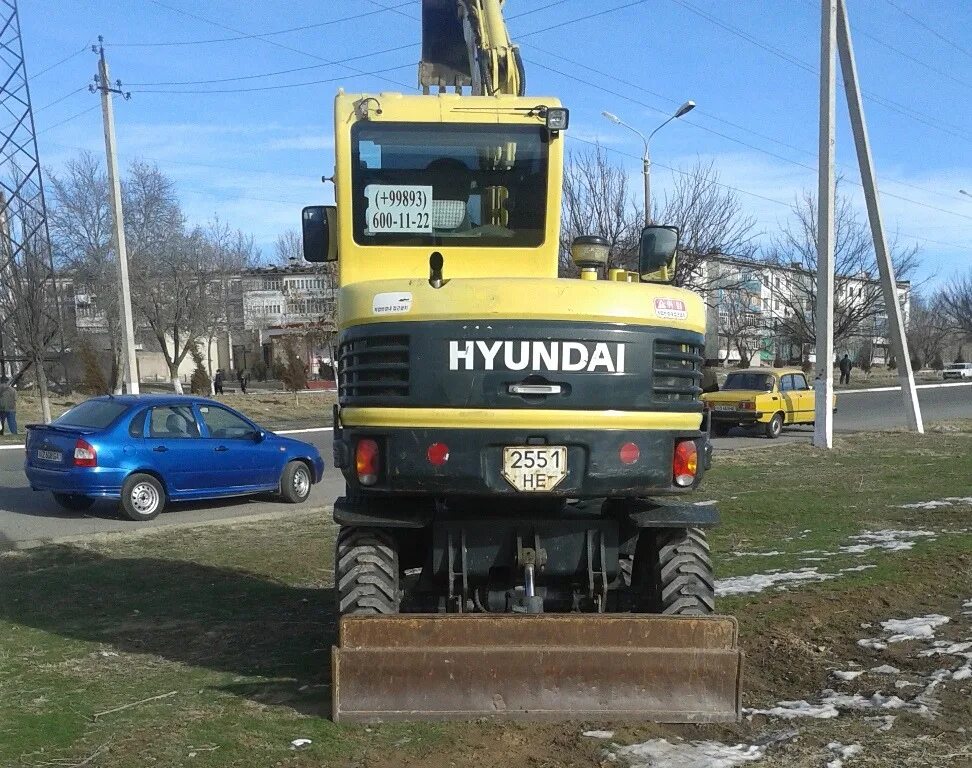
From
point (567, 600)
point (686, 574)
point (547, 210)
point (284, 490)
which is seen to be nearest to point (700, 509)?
point (686, 574)

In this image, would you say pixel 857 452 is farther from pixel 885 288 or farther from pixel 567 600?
pixel 567 600

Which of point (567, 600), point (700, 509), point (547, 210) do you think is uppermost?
point (547, 210)

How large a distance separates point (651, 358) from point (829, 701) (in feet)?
6.64

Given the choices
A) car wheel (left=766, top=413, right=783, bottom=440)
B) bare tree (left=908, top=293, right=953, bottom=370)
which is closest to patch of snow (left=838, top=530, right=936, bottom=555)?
car wheel (left=766, top=413, right=783, bottom=440)

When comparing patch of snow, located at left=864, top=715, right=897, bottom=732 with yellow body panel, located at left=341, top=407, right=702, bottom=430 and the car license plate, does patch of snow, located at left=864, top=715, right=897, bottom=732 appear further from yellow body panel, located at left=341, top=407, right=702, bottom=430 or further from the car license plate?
the car license plate

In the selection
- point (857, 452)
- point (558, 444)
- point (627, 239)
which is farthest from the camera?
point (627, 239)

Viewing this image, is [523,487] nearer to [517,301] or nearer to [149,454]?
[517,301]

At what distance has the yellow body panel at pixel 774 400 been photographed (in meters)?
25.0

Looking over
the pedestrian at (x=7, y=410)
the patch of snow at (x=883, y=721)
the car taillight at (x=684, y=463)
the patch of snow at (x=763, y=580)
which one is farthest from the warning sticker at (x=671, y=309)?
the pedestrian at (x=7, y=410)

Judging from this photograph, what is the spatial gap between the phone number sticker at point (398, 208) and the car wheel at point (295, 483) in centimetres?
868

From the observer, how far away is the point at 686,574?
5453 mm

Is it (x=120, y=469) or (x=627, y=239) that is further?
(x=627, y=239)

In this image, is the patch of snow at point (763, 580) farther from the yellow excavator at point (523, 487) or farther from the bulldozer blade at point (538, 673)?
the bulldozer blade at point (538, 673)

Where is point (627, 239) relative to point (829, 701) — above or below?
above
